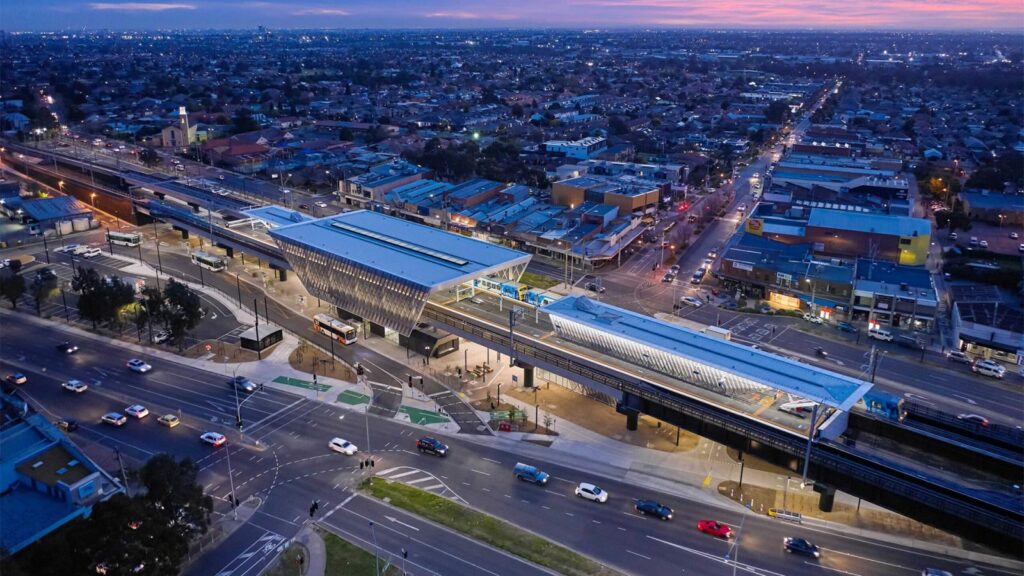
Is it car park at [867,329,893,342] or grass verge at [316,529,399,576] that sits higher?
car park at [867,329,893,342]

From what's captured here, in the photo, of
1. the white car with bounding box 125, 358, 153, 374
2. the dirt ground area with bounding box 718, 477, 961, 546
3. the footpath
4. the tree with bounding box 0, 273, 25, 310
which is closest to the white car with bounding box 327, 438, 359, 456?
the footpath

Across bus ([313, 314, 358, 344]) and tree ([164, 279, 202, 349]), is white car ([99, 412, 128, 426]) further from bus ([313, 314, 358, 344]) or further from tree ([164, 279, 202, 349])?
bus ([313, 314, 358, 344])

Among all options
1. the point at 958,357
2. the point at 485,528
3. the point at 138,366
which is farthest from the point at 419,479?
the point at 958,357

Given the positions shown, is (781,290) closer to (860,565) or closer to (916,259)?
(916,259)

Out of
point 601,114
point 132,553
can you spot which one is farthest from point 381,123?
point 132,553

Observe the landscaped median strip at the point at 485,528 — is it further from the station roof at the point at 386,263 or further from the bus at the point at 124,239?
the bus at the point at 124,239

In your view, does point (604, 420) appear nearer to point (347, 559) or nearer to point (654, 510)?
point (654, 510)
